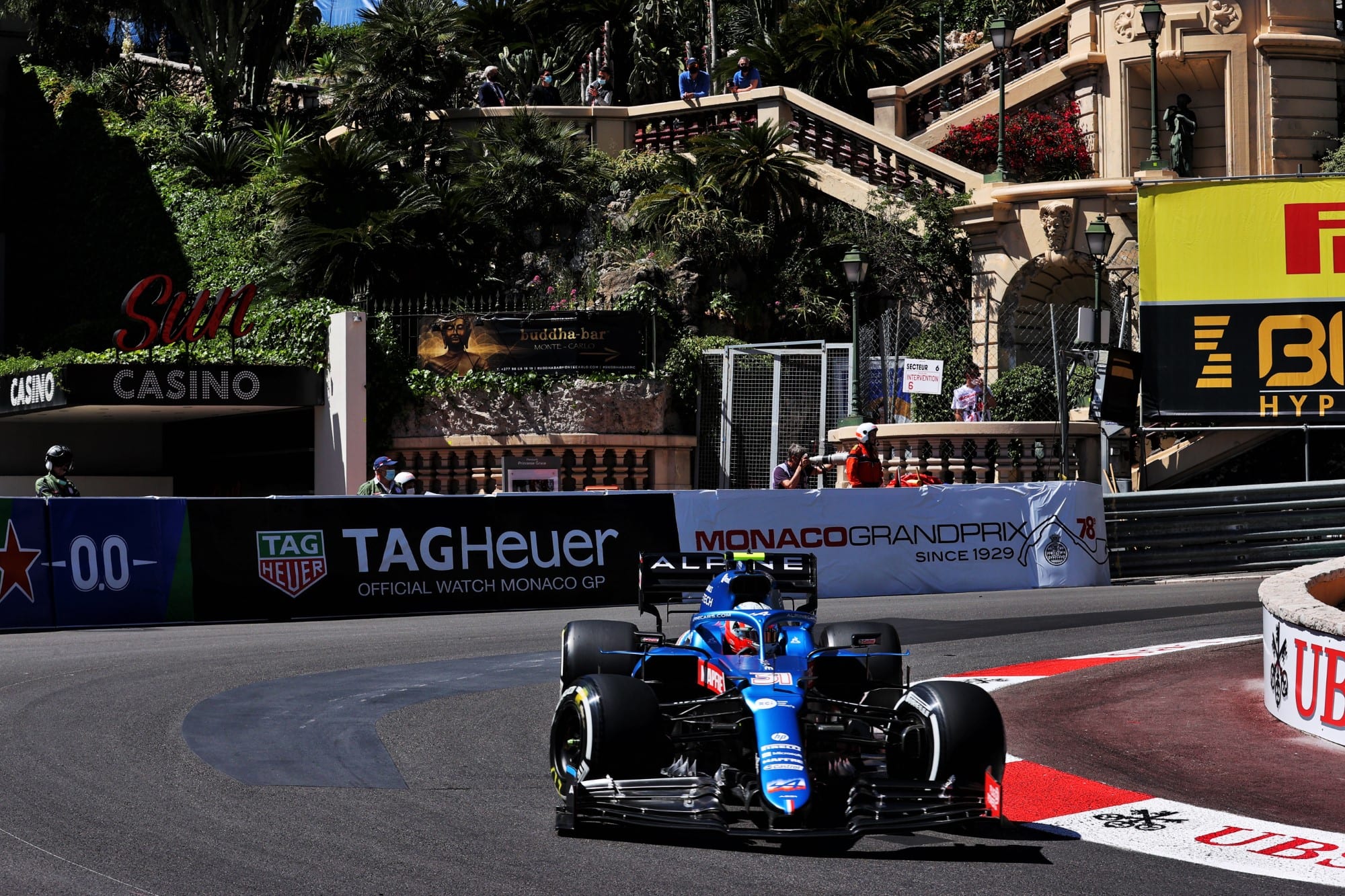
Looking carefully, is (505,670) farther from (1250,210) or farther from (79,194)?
(79,194)

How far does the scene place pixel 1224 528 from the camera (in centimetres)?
2014

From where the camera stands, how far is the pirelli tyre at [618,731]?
7.36 meters

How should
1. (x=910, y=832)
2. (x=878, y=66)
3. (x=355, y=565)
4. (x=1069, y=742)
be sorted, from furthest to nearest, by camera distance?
1. (x=878, y=66)
2. (x=355, y=565)
3. (x=1069, y=742)
4. (x=910, y=832)

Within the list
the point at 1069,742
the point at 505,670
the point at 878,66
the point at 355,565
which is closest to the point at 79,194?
the point at 878,66

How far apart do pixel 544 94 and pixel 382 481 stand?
17699 millimetres

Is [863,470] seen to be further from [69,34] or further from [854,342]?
[69,34]

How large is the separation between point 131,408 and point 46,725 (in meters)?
18.0

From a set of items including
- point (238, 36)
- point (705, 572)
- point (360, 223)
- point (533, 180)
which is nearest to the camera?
point (705, 572)

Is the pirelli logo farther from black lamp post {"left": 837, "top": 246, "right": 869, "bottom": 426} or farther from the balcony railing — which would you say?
the balcony railing

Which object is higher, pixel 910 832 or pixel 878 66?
pixel 878 66

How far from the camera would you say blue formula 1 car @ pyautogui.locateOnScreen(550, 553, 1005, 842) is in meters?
7.04

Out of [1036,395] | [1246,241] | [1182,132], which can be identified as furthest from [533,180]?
[1246,241]

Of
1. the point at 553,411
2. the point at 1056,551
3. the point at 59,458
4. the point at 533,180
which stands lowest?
the point at 1056,551

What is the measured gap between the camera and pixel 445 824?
754 cm
